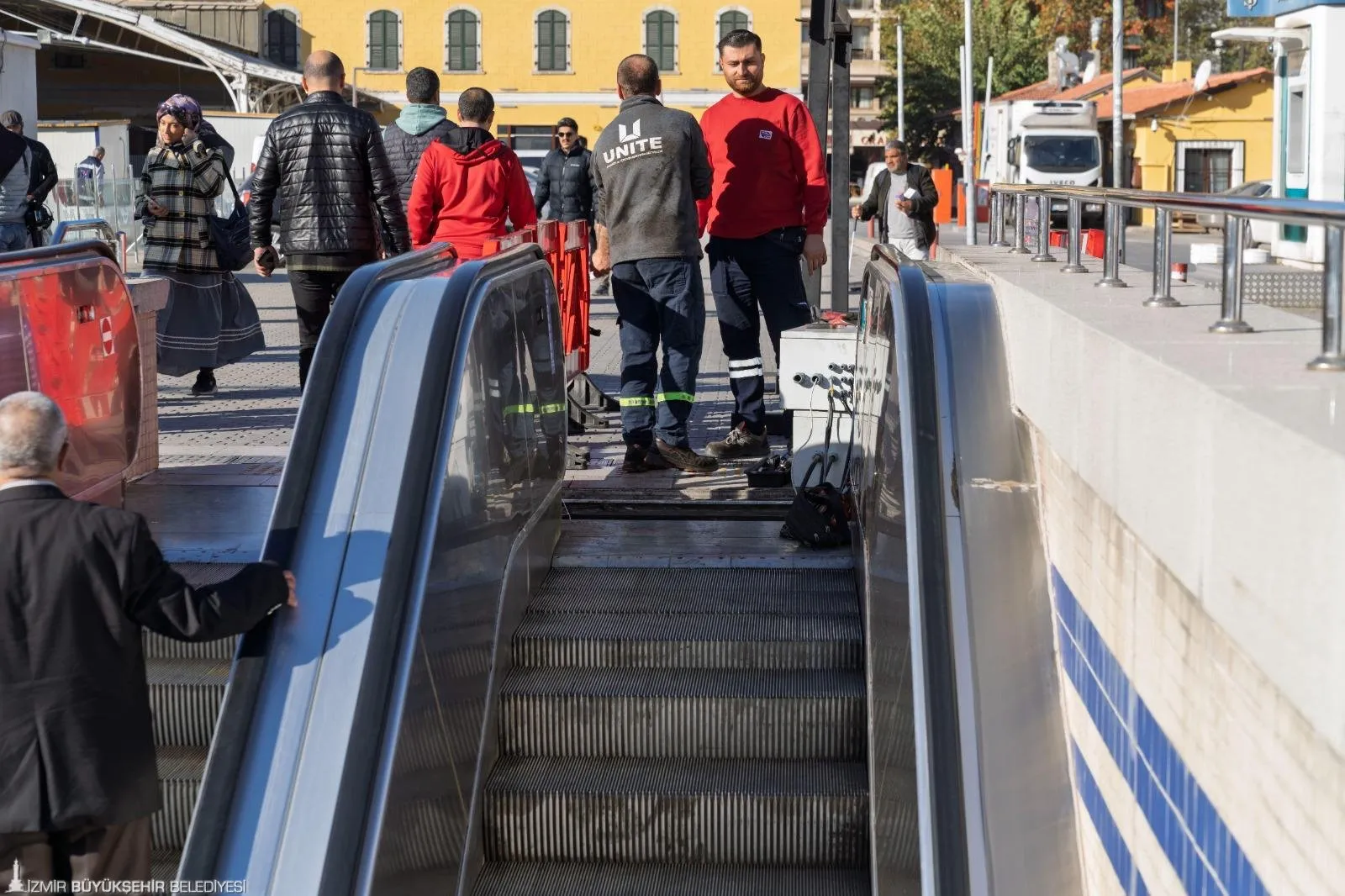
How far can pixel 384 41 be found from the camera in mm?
58031

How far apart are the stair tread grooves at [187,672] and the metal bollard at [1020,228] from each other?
3625mm

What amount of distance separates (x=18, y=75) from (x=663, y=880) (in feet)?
84.6

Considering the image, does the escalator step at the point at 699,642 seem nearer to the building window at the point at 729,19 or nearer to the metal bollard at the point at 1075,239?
the metal bollard at the point at 1075,239

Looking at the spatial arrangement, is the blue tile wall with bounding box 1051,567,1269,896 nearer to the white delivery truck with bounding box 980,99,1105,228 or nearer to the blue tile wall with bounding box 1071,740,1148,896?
the blue tile wall with bounding box 1071,740,1148,896

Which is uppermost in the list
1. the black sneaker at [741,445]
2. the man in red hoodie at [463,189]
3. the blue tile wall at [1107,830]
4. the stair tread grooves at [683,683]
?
the man in red hoodie at [463,189]

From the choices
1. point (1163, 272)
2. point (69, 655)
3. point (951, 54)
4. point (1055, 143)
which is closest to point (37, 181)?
point (69, 655)

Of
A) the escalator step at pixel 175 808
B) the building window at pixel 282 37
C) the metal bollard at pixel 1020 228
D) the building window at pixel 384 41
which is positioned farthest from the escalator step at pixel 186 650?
the building window at pixel 384 41

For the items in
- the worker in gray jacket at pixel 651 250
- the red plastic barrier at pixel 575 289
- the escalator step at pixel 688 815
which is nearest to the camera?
the escalator step at pixel 688 815

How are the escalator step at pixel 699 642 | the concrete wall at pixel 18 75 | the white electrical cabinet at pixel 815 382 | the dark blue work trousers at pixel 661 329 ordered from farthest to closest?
1. the concrete wall at pixel 18 75
2. the dark blue work trousers at pixel 661 329
3. the white electrical cabinet at pixel 815 382
4. the escalator step at pixel 699 642

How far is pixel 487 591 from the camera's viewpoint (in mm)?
5438

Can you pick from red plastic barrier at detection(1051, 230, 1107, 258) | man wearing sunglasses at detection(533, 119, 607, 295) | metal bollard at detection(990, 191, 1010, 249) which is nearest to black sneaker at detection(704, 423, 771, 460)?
metal bollard at detection(990, 191, 1010, 249)

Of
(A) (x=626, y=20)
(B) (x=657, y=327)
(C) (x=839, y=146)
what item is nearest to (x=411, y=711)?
(B) (x=657, y=327)

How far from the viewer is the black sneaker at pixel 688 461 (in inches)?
318

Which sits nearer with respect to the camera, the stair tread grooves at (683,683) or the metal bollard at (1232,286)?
the metal bollard at (1232,286)
